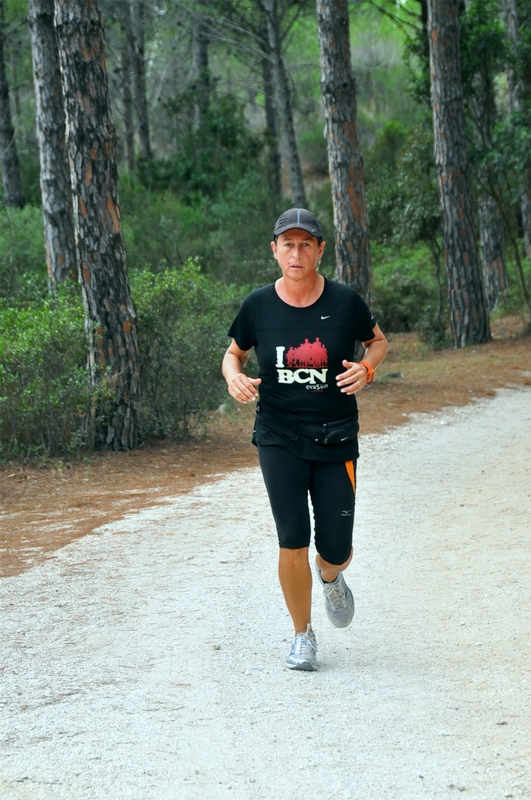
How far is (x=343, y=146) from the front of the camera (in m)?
15.5

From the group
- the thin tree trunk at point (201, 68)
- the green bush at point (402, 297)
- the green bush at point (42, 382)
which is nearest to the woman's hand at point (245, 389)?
the green bush at point (42, 382)

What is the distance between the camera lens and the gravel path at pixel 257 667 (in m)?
3.61

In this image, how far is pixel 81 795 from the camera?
11.2ft

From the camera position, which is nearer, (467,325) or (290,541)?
(290,541)

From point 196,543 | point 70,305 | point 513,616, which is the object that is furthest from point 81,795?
point 70,305

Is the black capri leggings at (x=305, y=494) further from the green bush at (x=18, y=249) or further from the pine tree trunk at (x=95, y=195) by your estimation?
the green bush at (x=18, y=249)

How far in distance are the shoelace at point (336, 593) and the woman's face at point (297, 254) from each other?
1.51m

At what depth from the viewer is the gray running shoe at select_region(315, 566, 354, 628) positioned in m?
5.00

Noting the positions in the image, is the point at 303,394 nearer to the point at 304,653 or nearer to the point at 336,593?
the point at 336,593

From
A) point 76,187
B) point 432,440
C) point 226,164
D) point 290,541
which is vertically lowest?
point 432,440

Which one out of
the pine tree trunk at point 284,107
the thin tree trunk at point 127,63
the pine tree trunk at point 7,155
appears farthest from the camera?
the thin tree trunk at point 127,63

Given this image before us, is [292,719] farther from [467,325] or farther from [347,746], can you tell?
[467,325]

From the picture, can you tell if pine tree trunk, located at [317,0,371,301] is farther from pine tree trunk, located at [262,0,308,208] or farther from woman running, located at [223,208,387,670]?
woman running, located at [223,208,387,670]

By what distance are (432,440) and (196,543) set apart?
16.2ft
